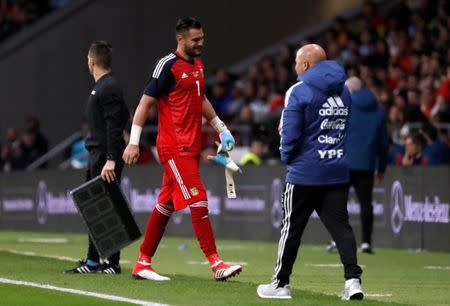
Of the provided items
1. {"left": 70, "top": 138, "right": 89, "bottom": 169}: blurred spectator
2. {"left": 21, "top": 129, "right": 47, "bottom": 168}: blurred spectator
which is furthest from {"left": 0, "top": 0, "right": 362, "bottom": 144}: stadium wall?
{"left": 70, "top": 138, "right": 89, "bottom": 169}: blurred spectator

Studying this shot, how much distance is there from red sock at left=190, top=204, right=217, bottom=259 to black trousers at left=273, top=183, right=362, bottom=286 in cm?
158

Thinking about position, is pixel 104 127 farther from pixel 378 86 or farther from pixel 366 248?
pixel 378 86

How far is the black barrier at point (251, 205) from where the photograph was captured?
738 inches

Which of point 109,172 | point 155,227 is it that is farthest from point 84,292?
point 109,172

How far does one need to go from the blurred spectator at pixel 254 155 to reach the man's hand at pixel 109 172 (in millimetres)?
8834

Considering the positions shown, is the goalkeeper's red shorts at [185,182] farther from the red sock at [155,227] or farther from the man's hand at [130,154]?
the man's hand at [130,154]

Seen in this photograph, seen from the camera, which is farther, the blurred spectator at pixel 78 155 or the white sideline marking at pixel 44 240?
the blurred spectator at pixel 78 155

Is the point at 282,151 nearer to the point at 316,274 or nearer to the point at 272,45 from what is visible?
the point at 316,274

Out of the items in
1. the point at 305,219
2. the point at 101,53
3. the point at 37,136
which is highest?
the point at 101,53

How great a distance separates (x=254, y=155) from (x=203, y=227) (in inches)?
401

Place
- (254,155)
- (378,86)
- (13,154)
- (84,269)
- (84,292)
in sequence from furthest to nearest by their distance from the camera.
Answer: (13,154) → (378,86) → (254,155) → (84,269) → (84,292)

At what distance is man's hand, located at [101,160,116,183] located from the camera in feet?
42.2

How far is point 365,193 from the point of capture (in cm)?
1797

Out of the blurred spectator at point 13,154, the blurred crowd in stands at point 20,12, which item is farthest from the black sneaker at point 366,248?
the blurred crowd in stands at point 20,12
